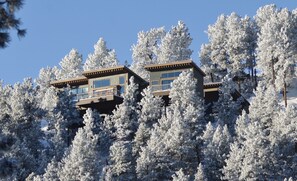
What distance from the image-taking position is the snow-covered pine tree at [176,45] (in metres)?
91.4

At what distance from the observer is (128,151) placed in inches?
1943

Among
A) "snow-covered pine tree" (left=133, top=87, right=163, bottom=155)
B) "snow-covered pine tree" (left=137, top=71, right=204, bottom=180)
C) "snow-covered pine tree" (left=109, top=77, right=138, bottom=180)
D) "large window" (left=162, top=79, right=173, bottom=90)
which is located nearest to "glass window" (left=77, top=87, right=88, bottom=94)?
"large window" (left=162, top=79, right=173, bottom=90)

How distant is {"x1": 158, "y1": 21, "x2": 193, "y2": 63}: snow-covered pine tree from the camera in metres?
91.4

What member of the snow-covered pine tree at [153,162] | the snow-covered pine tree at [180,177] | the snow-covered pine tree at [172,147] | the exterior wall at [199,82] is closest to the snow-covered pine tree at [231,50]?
the exterior wall at [199,82]

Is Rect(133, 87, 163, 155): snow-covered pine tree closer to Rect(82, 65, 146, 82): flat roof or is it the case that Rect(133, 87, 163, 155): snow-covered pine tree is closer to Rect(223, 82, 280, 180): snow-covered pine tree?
Rect(82, 65, 146, 82): flat roof

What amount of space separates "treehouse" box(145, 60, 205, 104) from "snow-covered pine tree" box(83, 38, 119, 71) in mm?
31775

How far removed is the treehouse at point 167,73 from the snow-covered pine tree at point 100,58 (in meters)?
31.8

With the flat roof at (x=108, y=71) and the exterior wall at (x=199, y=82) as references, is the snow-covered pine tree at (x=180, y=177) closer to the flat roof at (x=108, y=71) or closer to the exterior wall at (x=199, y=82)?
the exterior wall at (x=199, y=82)

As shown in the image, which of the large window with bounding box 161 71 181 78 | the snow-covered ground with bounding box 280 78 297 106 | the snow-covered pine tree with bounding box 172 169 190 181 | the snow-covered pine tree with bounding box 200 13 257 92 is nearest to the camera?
the snow-covered pine tree with bounding box 172 169 190 181

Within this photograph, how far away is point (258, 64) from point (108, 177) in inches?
1697

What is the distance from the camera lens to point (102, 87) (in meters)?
69.1

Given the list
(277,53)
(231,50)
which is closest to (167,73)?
(277,53)

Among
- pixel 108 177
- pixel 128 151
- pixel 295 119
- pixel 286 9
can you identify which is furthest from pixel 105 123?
pixel 286 9

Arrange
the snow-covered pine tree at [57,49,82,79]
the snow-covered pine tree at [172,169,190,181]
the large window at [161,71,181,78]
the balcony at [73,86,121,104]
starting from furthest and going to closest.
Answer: the snow-covered pine tree at [57,49,82,79], the large window at [161,71,181,78], the balcony at [73,86,121,104], the snow-covered pine tree at [172,169,190,181]
